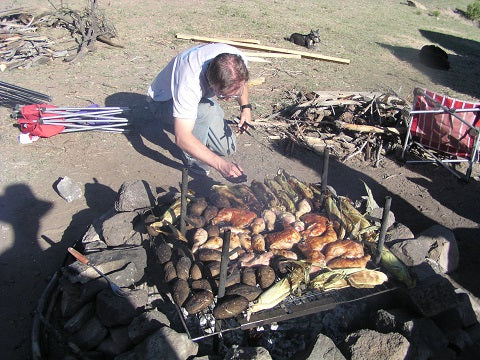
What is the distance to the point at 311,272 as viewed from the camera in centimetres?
360

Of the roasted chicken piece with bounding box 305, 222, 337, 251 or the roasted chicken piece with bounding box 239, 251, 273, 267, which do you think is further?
the roasted chicken piece with bounding box 305, 222, 337, 251

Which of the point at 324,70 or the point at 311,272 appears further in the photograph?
the point at 324,70

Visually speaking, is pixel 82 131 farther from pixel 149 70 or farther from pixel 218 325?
pixel 218 325

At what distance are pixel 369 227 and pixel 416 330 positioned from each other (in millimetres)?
1047

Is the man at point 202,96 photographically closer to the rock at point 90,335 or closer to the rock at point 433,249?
the rock at point 433,249

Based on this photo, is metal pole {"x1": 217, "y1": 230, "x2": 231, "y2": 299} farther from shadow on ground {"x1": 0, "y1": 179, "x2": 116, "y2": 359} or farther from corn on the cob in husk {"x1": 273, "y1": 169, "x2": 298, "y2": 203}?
shadow on ground {"x1": 0, "y1": 179, "x2": 116, "y2": 359}

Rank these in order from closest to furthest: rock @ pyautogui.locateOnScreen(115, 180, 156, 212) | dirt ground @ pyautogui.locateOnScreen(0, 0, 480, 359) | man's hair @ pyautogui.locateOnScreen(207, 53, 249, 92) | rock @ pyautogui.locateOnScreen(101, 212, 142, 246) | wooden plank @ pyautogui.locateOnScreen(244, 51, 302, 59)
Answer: rock @ pyautogui.locateOnScreen(101, 212, 142, 246) → man's hair @ pyautogui.locateOnScreen(207, 53, 249, 92) → rock @ pyautogui.locateOnScreen(115, 180, 156, 212) → dirt ground @ pyautogui.locateOnScreen(0, 0, 480, 359) → wooden plank @ pyautogui.locateOnScreen(244, 51, 302, 59)

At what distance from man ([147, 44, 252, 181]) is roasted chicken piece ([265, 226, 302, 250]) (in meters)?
0.87

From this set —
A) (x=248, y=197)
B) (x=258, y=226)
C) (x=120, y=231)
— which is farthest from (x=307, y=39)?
(x=120, y=231)

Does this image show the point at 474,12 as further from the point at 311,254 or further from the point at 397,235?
the point at 311,254

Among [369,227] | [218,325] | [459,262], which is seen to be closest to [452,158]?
[459,262]

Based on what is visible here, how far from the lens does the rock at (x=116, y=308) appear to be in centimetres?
332

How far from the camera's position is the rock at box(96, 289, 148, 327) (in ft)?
10.9

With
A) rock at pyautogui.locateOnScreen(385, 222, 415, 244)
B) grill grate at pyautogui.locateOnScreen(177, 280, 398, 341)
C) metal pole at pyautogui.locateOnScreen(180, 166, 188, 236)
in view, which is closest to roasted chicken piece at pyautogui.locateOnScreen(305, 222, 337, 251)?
grill grate at pyautogui.locateOnScreen(177, 280, 398, 341)
